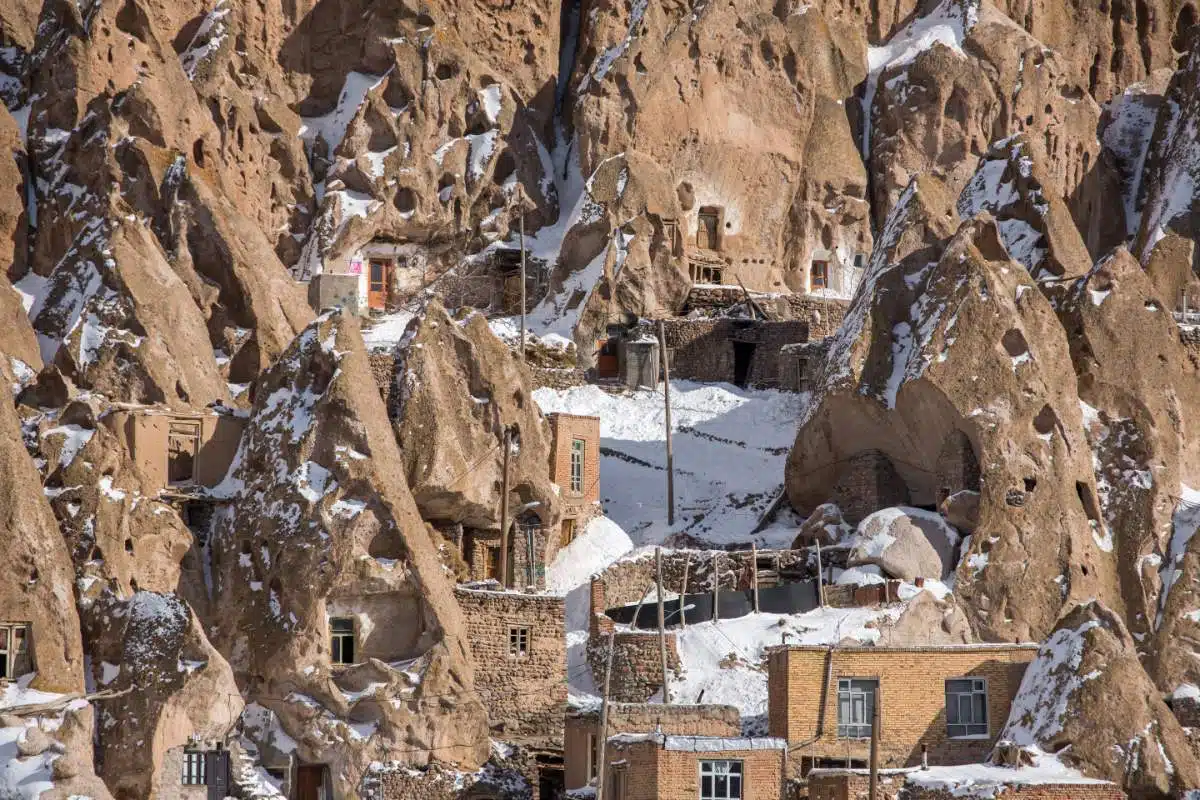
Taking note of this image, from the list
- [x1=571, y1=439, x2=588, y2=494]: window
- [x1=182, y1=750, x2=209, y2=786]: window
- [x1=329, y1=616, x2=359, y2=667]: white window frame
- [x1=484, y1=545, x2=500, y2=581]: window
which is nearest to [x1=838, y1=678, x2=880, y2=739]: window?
[x1=329, y1=616, x2=359, y2=667]: white window frame

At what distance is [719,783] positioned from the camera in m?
70.2

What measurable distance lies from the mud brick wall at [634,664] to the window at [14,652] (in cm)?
1450

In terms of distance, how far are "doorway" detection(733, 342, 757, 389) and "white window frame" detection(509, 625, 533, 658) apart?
1002 inches

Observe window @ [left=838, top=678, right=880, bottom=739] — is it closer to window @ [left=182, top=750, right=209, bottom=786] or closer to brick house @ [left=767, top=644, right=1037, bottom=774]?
brick house @ [left=767, top=644, right=1037, bottom=774]

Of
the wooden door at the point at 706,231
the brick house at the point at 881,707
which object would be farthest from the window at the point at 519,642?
the wooden door at the point at 706,231

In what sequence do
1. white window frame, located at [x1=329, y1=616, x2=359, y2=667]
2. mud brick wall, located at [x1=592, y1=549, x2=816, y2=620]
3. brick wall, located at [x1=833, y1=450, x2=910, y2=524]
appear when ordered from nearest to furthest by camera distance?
white window frame, located at [x1=329, y1=616, x2=359, y2=667], mud brick wall, located at [x1=592, y1=549, x2=816, y2=620], brick wall, located at [x1=833, y1=450, x2=910, y2=524]

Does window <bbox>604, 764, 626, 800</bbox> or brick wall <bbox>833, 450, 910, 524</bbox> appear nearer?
window <bbox>604, 764, 626, 800</bbox>

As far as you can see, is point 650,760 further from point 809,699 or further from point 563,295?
point 563,295

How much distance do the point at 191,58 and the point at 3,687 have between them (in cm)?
3721

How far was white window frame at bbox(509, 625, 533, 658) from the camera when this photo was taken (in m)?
82.3

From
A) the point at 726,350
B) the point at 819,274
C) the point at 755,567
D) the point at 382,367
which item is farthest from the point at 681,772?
the point at 819,274

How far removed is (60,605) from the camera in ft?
255

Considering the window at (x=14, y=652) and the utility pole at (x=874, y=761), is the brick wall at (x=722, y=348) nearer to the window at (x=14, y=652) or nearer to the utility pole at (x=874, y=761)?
the window at (x=14, y=652)

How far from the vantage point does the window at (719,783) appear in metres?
70.2
